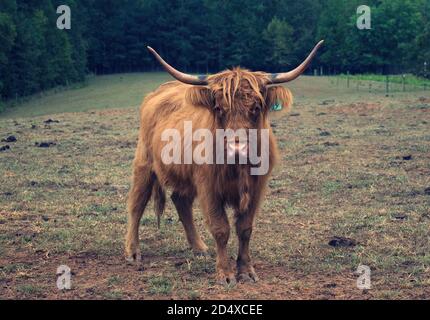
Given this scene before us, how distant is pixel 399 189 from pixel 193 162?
A: 15.4 ft

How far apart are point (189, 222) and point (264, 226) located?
122 cm

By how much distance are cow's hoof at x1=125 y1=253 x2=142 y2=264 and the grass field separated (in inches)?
3.4

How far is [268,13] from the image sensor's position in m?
81.7

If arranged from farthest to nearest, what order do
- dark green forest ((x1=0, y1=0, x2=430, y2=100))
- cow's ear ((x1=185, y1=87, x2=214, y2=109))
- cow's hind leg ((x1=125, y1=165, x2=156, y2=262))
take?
1. dark green forest ((x1=0, y1=0, x2=430, y2=100))
2. cow's hind leg ((x1=125, y1=165, x2=156, y2=262))
3. cow's ear ((x1=185, y1=87, x2=214, y2=109))

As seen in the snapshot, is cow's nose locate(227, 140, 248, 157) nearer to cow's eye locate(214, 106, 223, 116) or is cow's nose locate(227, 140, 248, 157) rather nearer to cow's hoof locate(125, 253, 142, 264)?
cow's eye locate(214, 106, 223, 116)

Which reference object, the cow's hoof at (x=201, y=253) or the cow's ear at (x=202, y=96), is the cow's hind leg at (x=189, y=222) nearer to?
the cow's hoof at (x=201, y=253)

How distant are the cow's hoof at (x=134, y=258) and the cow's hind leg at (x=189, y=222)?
0.61 meters

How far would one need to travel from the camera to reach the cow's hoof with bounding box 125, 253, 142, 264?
6.69 meters

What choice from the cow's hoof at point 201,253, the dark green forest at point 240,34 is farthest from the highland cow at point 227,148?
the dark green forest at point 240,34

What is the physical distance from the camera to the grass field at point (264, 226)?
5.73m

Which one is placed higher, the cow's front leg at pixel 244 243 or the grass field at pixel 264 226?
the cow's front leg at pixel 244 243

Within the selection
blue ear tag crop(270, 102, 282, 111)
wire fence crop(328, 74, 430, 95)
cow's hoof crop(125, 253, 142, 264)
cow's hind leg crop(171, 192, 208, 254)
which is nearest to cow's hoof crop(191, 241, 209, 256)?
cow's hind leg crop(171, 192, 208, 254)

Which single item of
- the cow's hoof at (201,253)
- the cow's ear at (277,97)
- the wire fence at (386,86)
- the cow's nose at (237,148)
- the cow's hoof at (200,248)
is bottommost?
the cow's hoof at (201,253)
